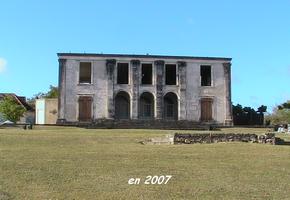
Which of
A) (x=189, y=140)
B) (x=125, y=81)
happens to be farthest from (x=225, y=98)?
(x=189, y=140)

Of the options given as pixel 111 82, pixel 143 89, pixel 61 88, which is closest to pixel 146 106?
pixel 143 89

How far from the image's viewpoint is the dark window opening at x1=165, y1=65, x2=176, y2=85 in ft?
180

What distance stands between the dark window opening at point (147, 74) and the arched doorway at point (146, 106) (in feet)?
3.82

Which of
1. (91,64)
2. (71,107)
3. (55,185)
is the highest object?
(91,64)

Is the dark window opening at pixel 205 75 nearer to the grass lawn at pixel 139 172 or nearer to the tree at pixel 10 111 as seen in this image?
the tree at pixel 10 111

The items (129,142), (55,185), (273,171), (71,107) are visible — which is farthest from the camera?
(71,107)

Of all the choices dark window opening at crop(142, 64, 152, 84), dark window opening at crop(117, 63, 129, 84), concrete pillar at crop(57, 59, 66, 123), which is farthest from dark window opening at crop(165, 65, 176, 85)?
concrete pillar at crop(57, 59, 66, 123)

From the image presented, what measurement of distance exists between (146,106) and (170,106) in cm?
237

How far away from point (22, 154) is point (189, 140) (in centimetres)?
1073

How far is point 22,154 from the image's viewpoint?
20656mm

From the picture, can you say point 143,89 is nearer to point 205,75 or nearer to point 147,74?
point 147,74

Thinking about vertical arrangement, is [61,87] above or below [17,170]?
above

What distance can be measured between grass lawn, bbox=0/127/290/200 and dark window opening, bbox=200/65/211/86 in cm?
3090

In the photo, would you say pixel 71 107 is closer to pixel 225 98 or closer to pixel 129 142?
pixel 225 98
